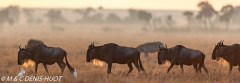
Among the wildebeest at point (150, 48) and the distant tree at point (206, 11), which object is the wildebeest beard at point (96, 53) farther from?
the distant tree at point (206, 11)

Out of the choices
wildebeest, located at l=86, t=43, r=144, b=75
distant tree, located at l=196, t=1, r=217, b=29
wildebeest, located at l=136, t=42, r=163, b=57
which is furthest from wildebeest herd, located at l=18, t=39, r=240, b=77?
distant tree, located at l=196, t=1, r=217, b=29

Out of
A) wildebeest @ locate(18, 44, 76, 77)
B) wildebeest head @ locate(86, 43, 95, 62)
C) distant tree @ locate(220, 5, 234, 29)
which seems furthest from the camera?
distant tree @ locate(220, 5, 234, 29)

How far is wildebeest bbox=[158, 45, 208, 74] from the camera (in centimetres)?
1380

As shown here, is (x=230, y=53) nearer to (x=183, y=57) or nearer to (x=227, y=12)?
(x=183, y=57)

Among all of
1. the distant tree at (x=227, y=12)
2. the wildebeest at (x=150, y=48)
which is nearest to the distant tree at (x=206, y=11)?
Result: the distant tree at (x=227, y=12)

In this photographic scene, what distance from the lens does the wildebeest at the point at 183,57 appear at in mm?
13805

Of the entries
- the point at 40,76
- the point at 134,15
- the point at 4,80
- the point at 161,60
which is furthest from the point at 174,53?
the point at 134,15

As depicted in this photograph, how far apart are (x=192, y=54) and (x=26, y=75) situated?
634 cm

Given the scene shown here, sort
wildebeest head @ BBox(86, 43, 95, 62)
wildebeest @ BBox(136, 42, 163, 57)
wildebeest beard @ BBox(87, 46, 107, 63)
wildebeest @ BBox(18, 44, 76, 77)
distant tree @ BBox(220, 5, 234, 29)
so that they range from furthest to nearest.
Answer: distant tree @ BBox(220, 5, 234, 29)
wildebeest @ BBox(136, 42, 163, 57)
wildebeest head @ BBox(86, 43, 95, 62)
wildebeest beard @ BBox(87, 46, 107, 63)
wildebeest @ BBox(18, 44, 76, 77)

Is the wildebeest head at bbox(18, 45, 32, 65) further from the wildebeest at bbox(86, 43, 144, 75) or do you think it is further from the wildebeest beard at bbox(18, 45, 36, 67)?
the wildebeest at bbox(86, 43, 144, 75)

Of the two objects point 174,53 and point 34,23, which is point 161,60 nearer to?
point 174,53

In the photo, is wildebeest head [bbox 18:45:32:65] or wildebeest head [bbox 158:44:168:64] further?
wildebeest head [bbox 158:44:168:64]

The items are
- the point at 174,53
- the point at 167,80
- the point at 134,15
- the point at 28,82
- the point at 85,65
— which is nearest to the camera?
the point at 28,82

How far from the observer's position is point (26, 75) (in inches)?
540
